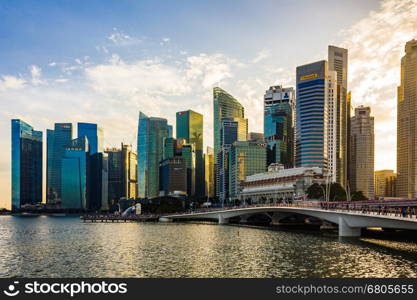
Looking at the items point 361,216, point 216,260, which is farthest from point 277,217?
point 216,260

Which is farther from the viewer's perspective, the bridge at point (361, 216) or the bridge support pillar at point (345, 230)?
the bridge support pillar at point (345, 230)

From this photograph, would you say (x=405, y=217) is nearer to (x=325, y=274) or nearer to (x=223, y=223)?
(x=325, y=274)

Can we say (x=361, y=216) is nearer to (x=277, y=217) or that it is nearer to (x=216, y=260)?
(x=216, y=260)

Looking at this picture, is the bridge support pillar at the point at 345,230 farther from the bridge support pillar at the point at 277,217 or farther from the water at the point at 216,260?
the bridge support pillar at the point at 277,217

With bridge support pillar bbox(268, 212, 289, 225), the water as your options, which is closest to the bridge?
the water

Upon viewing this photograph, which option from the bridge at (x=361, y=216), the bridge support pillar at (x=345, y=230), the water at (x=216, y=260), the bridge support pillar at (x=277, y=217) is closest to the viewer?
the water at (x=216, y=260)

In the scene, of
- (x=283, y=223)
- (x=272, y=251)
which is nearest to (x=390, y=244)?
(x=272, y=251)

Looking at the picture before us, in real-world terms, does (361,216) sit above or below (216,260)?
above

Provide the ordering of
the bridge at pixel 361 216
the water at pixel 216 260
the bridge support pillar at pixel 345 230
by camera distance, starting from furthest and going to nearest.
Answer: the bridge support pillar at pixel 345 230, the bridge at pixel 361 216, the water at pixel 216 260

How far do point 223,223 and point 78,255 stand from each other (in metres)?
105

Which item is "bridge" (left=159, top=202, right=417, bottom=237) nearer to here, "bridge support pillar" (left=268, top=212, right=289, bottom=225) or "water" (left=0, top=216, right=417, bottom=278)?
"water" (left=0, top=216, right=417, bottom=278)

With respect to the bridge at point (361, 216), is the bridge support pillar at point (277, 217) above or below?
below

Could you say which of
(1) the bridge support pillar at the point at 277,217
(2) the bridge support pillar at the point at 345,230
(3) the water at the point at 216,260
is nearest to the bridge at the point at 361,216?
(2) the bridge support pillar at the point at 345,230

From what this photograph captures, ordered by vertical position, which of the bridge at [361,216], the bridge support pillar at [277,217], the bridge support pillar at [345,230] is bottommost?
the bridge support pillar at [277,217]
